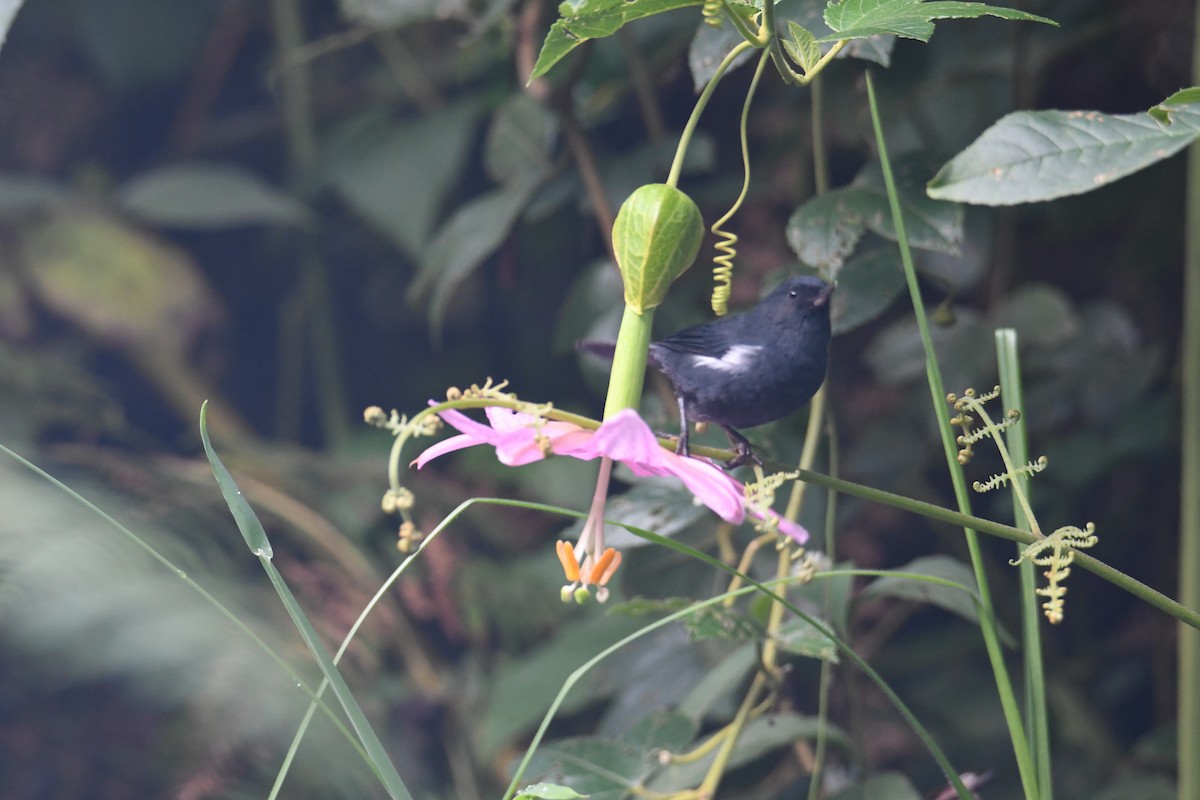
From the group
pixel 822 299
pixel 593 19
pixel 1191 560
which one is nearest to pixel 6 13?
pixel 593 19

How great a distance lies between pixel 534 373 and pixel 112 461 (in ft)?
1.42

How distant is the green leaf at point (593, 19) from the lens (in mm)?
364

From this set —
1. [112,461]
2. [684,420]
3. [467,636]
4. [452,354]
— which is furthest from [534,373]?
[684,420]

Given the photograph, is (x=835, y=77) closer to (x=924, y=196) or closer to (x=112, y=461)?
(x=924, y=196)

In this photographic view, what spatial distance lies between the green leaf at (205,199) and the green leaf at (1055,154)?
2.78 ft

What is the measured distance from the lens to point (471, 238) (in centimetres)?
87

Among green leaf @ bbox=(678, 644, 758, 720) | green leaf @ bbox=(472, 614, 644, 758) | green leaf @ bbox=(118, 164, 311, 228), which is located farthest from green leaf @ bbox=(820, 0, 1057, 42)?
green leaf @ bbox=(118, 164, 311, 228)

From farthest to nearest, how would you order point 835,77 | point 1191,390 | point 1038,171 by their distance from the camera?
point 835,77
point 1191,390
point 1038,171

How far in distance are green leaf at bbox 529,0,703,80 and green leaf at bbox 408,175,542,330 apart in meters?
0.46

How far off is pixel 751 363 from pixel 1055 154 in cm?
14

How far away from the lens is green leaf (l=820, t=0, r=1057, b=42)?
375 millimetres

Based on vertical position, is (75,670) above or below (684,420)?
below

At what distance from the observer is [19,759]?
984 mm

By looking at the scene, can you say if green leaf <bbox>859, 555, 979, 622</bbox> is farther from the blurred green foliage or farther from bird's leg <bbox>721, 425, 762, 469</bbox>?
bird's leg <bbox>721, 425, 762, 469</bbox>
